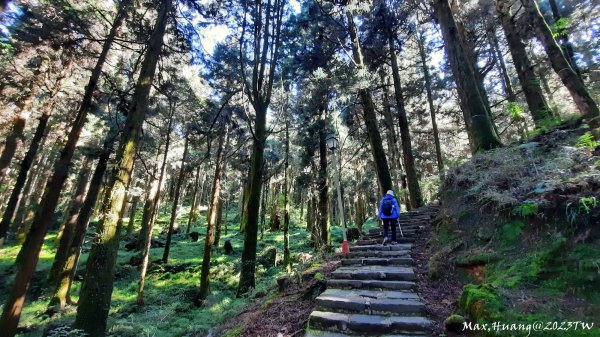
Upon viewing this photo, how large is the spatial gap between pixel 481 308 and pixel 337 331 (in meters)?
1.84

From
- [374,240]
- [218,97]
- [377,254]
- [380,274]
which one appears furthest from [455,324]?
[218,97]

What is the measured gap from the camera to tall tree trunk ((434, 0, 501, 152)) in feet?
26.2

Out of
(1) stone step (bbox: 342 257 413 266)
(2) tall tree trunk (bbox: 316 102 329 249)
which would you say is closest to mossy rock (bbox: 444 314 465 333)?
(1) stone step (bbox: 342 257 413 266)

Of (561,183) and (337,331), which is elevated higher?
(561,183)

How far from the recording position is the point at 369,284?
5.36 m

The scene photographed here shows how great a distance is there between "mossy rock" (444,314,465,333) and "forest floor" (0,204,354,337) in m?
2.22

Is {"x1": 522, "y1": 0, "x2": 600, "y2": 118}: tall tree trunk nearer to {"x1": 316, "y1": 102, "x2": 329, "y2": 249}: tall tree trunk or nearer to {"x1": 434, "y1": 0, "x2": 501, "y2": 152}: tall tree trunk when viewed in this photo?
{"x1": 434, "y1": 0, "x2": 501, "y2": 152}: tall tree trunk

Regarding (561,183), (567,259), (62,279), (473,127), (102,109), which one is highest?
(102,109)

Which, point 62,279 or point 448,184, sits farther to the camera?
point 62,279

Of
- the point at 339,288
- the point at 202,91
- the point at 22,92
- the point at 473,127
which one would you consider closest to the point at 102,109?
the point at 22,92

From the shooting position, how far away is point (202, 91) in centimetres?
2167

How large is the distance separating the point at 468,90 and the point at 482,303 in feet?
23.5

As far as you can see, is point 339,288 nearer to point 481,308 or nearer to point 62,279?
point 481,308

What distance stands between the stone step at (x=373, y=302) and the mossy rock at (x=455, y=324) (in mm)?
646
